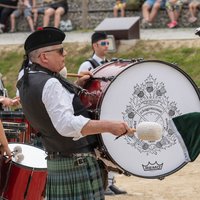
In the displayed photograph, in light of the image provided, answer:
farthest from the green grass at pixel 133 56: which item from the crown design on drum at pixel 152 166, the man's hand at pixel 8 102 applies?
the crown design on drum at pixel 152 166

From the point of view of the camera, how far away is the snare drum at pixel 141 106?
5402 mm

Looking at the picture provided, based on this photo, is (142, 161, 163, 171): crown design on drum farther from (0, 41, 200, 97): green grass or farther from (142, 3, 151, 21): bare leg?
(142, 3, 151, 21): bare leg

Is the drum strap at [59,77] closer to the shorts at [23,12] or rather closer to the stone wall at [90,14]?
the stone wall at [90,14]

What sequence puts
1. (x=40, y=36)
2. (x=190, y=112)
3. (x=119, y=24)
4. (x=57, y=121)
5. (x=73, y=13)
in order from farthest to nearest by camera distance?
(x=73, y=13), (x=119, y=24), (x=190, y=112), (x=40, y=36), (x=57, y=121)

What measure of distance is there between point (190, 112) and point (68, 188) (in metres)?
1.20

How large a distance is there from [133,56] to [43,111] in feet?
35.6

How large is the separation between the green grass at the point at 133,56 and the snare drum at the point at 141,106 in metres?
A: 8.25

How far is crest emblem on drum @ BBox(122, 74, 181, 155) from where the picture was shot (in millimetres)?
5473

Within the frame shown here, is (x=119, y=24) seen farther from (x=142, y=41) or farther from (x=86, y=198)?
(x=86, y=198)

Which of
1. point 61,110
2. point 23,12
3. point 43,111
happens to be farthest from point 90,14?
point 61,110

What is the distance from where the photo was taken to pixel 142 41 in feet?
52.9

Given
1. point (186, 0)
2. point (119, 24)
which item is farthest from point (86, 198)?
point (186, 0)

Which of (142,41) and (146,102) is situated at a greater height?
(146,102)

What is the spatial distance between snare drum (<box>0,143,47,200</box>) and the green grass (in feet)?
26.0
